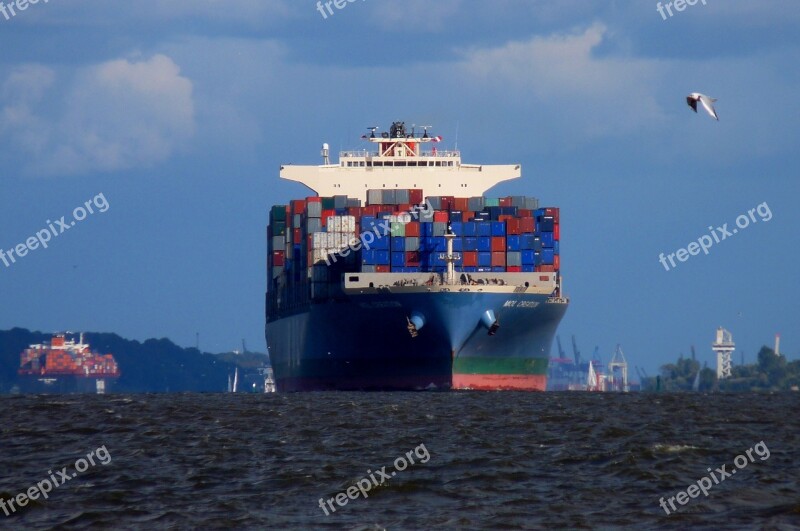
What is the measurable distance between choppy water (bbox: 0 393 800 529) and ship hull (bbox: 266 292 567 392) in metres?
27.2

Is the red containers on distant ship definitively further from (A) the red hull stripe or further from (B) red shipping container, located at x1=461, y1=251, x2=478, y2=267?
(A) the red hull stripe

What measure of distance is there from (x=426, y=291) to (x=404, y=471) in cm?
4358

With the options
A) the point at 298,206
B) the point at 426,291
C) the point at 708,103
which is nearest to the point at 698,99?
the point at 708,103

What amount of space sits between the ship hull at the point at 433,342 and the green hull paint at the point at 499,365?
5cm

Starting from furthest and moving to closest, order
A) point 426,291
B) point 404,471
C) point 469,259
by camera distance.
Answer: point 469,259
point 426,291
point 404,471

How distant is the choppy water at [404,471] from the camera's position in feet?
76.9

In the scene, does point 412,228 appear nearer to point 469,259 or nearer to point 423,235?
point 423,235

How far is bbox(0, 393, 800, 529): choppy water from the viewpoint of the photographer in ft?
76.9

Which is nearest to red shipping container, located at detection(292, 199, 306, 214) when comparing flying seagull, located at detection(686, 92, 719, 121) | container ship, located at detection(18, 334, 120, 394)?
flying seagull, located at detection(686, 92, 719, 121)

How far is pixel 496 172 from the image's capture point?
9475 centimetres

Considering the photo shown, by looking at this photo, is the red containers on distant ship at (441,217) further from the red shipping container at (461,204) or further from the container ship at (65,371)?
the container ship at (65,371)

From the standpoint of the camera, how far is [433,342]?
73.6 m

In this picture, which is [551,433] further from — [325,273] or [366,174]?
[366,174]

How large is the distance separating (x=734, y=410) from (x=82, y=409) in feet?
75.8
